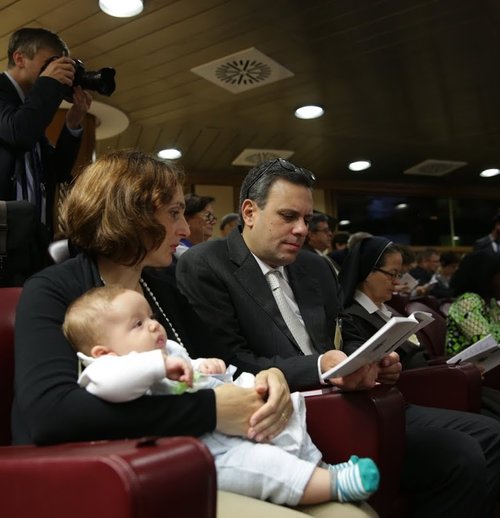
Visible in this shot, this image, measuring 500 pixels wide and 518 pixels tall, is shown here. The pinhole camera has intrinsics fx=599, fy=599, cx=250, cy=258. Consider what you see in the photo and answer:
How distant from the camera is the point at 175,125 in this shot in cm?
526

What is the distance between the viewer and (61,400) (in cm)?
96

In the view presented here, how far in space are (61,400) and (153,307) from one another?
0.49m

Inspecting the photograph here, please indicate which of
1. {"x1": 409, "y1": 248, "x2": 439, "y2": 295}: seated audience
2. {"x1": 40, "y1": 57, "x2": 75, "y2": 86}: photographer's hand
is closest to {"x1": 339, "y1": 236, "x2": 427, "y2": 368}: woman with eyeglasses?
{"x1": 40, "y1": 57, "x2": 75, "y2": 86}: photographer's hand

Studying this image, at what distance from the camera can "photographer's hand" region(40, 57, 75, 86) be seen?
210cm

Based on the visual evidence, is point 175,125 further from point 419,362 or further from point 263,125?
point 419,362

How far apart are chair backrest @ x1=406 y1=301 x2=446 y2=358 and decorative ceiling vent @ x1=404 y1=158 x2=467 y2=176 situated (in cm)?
422

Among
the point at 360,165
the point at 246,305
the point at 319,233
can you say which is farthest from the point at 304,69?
the point at 360,165

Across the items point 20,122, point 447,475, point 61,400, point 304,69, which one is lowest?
point 447,475

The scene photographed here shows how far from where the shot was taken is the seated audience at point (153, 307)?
97cm

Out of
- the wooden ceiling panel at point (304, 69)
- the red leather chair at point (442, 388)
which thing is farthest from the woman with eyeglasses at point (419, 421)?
the wooden ceiling panel at point (304, 69)

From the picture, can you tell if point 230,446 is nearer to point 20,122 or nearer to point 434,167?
point 20,122

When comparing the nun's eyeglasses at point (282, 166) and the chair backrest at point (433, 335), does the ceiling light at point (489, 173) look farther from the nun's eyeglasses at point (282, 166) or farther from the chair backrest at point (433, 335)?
the nun's eyeglasses at point (282, 166)

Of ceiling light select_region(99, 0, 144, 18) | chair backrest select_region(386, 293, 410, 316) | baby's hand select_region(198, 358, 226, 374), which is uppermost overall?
ceiling light select_region(99, 0, 144, 18)

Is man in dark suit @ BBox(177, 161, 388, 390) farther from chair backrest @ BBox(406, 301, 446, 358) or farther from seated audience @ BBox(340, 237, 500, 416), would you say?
chair backrest @ BBox(406, 301, 446, 358)
